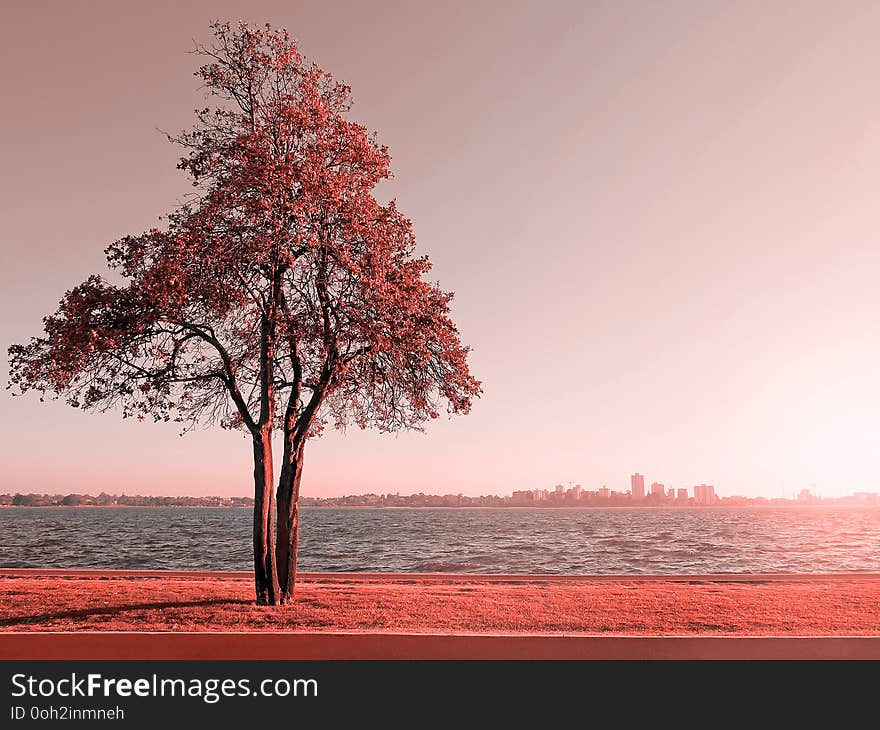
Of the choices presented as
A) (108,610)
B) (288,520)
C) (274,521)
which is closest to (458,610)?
(288,520)

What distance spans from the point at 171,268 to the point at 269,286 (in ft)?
8.05

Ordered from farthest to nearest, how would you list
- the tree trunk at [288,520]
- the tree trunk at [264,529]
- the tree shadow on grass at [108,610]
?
the tree trunk at [288,520] < the tree trunk at [264,529] < the tree shadow on grass at [108,610]

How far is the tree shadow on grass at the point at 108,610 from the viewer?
14914mm

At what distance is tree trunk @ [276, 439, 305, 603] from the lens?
17172 mm

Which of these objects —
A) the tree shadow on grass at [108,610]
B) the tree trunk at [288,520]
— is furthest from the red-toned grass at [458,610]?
the tree trunk at [288,520]

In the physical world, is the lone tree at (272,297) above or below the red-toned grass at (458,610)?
above

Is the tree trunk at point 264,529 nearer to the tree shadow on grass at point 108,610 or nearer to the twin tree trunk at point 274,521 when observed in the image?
the twin tree trunk at point 274,521

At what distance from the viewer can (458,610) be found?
16328 mm

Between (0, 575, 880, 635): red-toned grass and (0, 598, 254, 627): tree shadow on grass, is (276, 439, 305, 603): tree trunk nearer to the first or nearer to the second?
(0, 575, 880, 635): red-toned grass

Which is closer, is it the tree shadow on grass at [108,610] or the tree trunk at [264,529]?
the tree shadow on grass at [108,610]

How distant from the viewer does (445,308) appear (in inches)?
699

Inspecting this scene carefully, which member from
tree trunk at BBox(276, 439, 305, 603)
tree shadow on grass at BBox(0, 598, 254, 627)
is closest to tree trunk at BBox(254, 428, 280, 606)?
tree trunk at BBox(276, 439, 305, 603)
